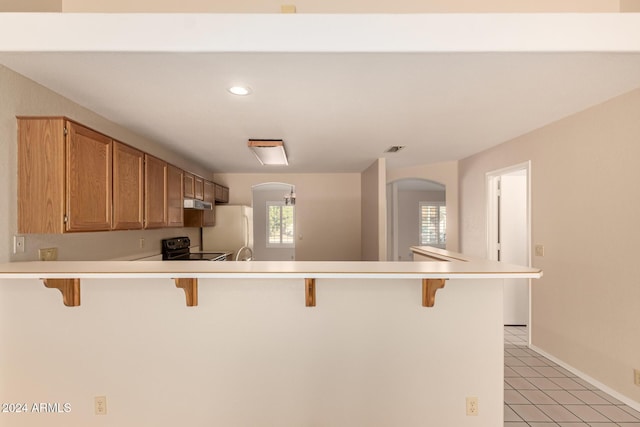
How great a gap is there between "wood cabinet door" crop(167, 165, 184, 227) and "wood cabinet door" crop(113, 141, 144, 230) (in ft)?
1.89

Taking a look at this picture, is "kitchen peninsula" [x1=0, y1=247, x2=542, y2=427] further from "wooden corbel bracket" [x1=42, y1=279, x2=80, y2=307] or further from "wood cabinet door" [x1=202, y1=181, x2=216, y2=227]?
"wood cabinet door" [x1=202, y1=181, x2=216, y2=227]

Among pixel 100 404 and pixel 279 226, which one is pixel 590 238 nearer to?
pixel 100 404

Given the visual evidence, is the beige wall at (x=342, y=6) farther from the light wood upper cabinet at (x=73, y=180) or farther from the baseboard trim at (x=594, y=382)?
the baseboard trim at (x=594, y=382)

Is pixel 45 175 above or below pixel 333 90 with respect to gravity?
below

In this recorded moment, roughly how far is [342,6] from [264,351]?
8.78ft

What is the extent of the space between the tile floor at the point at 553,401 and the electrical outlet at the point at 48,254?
3485 mm

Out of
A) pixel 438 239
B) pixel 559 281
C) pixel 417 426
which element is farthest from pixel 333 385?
pixel 438 239

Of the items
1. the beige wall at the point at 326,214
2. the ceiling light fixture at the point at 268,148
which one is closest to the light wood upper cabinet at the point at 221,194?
the beige wall at the point at 326,214

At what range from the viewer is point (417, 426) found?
1994 millimetres

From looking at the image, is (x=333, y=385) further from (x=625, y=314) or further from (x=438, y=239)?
(x=438, y=239)

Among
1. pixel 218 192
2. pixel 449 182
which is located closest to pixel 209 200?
pixel 218 192

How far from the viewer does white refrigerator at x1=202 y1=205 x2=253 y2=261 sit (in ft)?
17.8

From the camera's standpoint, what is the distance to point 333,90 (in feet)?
7.14

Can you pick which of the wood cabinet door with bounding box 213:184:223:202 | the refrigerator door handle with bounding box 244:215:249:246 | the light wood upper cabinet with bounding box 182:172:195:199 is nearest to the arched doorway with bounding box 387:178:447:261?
the refrigerator door handle with bounding box 244:215:249:246
